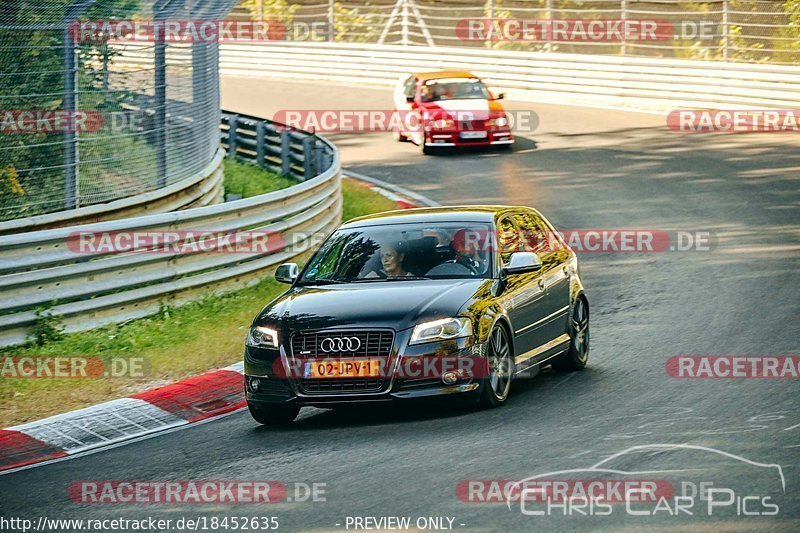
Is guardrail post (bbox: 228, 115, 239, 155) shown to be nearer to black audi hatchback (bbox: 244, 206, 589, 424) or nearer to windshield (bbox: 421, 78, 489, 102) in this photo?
windshield (bbox: 421, 78, 489, 102)

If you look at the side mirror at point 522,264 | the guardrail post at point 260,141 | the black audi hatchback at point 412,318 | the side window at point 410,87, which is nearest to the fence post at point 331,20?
the side window at point 410,87

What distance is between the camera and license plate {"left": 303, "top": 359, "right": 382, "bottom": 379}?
9477mm

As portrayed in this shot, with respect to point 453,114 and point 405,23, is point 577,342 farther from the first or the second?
point 405,23

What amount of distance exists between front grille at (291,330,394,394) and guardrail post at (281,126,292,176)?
14.9 m

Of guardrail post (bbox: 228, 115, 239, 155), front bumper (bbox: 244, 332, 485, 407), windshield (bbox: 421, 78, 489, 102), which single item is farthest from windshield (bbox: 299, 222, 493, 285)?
windshield (bbox: 421, 78, 489, 102)

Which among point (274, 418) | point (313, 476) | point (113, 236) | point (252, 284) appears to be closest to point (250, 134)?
point (252, 284)

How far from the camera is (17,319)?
12195mm

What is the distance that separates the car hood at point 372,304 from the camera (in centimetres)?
956

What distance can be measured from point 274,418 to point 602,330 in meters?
4.34

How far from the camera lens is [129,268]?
13.3 meters

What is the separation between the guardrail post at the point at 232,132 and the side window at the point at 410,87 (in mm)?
3623

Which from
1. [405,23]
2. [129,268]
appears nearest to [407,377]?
[129,268]

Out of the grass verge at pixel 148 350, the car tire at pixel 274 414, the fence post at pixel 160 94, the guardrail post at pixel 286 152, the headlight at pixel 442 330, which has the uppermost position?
the fence post at pixel 160 94

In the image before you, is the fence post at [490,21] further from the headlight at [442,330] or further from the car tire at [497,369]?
the headlight at [442,330]
